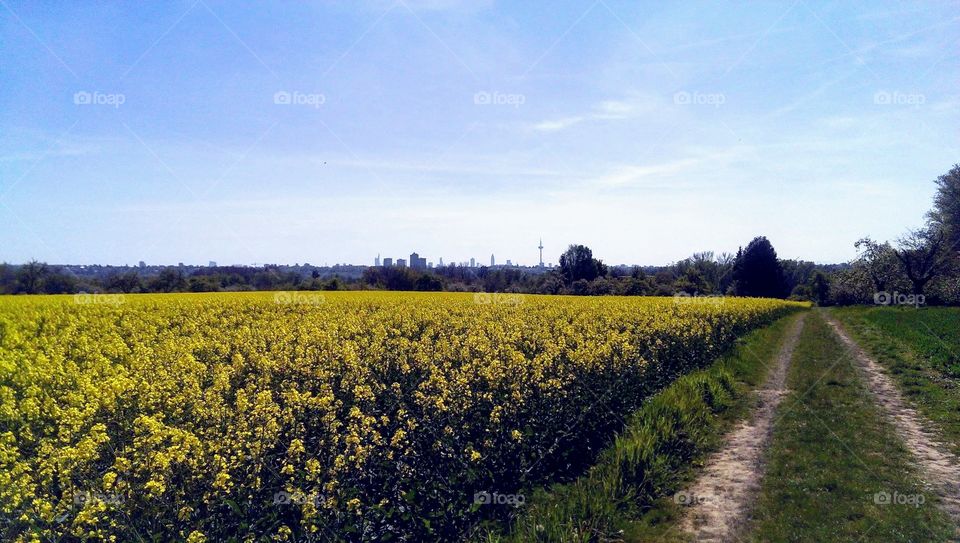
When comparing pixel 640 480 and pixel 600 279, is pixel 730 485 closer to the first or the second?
pixel 640 480

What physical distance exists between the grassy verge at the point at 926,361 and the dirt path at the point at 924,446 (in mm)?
228

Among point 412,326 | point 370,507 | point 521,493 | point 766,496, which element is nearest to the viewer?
point 370,507

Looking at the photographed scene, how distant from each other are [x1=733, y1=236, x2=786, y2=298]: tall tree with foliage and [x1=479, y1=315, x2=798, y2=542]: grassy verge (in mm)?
75614

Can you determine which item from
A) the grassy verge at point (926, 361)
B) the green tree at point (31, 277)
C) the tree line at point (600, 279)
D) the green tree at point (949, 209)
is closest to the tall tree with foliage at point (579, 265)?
the tree line at point (600, 279)

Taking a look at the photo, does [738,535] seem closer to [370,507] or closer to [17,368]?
[370,507]

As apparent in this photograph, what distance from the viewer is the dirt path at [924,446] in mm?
6957

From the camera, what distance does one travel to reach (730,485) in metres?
7.48

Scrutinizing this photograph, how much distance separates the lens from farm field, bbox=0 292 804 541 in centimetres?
445

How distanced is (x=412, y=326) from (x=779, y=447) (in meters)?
8.98

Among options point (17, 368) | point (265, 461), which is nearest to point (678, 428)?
point (265, 461)

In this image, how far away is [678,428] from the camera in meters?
9.24

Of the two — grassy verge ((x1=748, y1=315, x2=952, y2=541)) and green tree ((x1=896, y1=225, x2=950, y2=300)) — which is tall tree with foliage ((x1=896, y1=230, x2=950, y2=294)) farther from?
grassy verge ((x1=748, y1=315, x2=952, y2=541))

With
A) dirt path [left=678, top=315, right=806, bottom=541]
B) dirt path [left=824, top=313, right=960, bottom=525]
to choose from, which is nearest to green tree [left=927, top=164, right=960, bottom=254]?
dirt path [left=824, top=313, right=960, bottom=525]

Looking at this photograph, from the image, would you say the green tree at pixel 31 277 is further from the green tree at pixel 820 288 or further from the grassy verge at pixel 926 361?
the green tree at pixel 820 288
